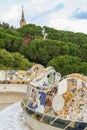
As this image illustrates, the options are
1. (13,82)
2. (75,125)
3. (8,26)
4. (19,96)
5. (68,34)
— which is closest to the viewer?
(75,125)

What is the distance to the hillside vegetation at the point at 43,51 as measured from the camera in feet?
69.9

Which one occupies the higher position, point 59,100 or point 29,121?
point 59,100

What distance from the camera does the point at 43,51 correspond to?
2669 centimetres

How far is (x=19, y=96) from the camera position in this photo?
1111cm

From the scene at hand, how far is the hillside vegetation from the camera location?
2131 centimetres

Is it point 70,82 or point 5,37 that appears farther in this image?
point 5,37

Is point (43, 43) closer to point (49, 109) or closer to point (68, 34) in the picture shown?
point (68, 34)

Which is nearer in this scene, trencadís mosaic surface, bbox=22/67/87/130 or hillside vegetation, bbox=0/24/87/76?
trencadís mosaic surface, bbox=22/67/87/130

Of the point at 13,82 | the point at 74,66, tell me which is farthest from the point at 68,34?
the point at 13,82

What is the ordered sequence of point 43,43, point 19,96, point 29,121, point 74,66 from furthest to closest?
point 43,43, point 74,66, point 19,96, point 29,121

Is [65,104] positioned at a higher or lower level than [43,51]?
Result: higher

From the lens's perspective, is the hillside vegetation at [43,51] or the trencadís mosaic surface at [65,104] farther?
the hillside vegetation at [43,51]

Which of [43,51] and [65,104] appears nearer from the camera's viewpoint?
[65,104]

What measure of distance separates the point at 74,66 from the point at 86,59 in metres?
7.20
